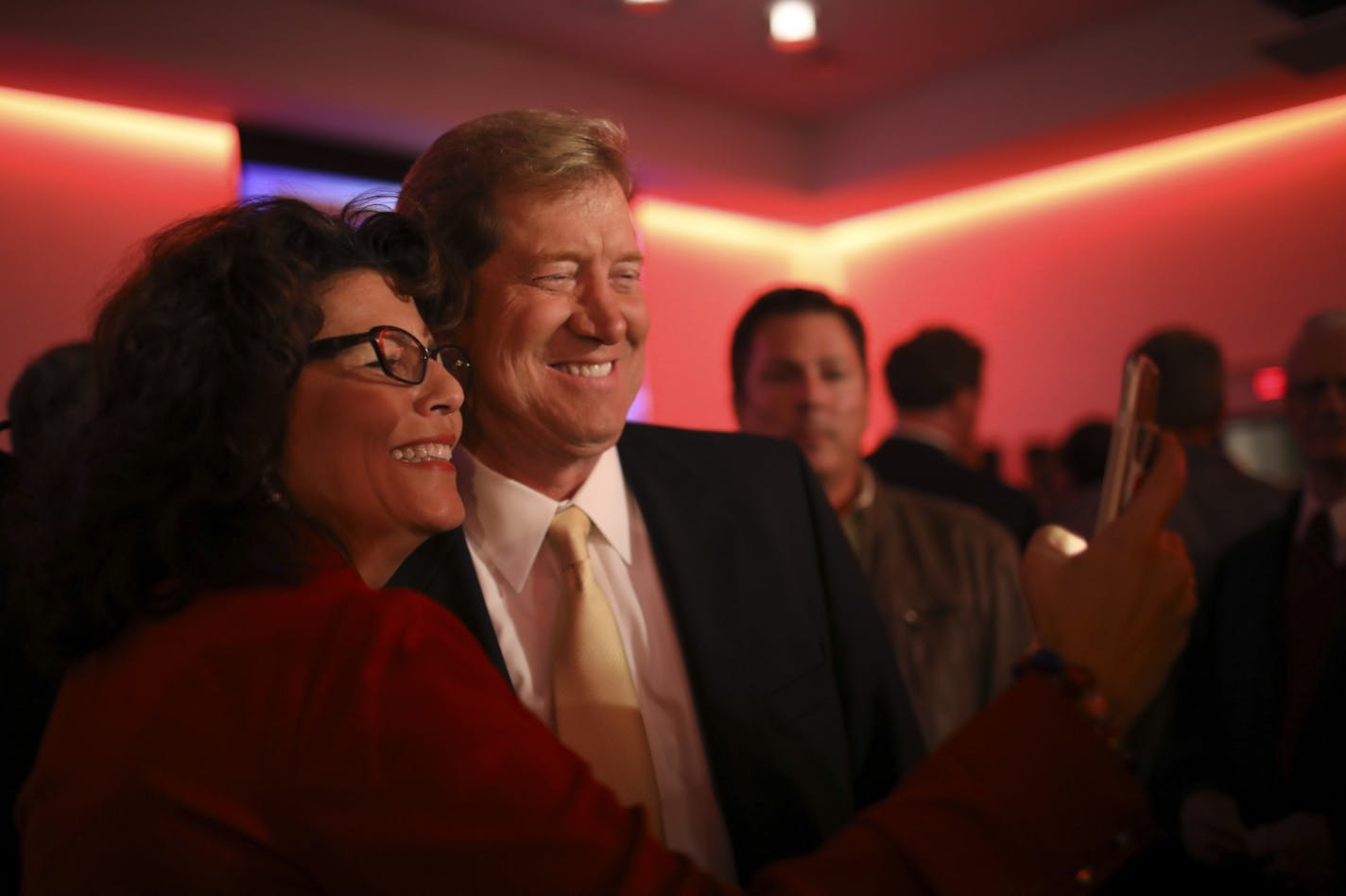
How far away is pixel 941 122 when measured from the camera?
223 inches

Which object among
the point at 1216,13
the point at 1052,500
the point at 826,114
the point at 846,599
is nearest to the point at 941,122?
the point at 826,114

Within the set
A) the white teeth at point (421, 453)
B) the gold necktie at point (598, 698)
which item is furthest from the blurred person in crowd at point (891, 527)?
the white teeth at point (421, 453)

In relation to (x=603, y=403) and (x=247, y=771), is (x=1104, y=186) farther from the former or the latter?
(x=247, y=771)

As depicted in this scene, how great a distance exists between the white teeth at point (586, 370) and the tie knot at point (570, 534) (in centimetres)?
17

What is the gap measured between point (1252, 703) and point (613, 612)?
4.88 ft

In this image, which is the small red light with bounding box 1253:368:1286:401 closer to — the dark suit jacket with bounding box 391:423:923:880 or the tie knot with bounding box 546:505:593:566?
the dark suit jacket with bounding box 391:423:923:880

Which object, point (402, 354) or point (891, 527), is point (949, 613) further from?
point (402, 354)

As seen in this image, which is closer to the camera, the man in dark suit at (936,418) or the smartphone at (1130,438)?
the smartphone at (1130,438)

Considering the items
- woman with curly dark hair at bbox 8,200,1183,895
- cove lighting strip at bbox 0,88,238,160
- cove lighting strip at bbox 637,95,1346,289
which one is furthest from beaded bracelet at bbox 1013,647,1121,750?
cove lighting strip at bbox 637,95,1346,289

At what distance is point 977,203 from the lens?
6371 millimetres

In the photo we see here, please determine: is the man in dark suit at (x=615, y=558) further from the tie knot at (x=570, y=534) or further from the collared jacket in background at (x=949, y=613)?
the collared jacket in background at (x=949, y=613)

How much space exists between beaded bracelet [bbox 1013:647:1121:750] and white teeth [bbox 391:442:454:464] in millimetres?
607

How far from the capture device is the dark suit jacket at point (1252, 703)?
1.93m

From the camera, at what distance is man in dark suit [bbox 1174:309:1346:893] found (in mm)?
1905
